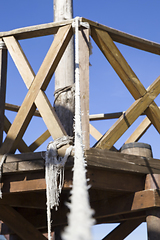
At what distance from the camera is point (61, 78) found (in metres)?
4.39

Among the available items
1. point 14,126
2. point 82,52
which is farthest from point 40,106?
point 82,52

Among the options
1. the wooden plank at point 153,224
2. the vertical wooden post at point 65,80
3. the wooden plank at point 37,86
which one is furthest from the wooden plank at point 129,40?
the wooden plank at point 153,224

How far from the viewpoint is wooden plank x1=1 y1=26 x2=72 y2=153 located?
10.4 ft

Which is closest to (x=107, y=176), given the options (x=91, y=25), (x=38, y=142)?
(x=91, y=25)

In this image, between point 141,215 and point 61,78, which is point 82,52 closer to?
point 61,78

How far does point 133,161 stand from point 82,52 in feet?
3.76

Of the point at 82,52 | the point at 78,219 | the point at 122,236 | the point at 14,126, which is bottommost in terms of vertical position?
the point at 78,219

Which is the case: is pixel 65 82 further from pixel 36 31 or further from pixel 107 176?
pixel 107 176

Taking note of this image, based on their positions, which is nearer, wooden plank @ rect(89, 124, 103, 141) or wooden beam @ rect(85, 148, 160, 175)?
wooden beam @ rect(85, 148, 160, 175)

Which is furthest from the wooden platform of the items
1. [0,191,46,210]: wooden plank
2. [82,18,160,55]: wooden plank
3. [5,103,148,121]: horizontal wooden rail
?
[5,103,148,121]: horizontal wooden rail

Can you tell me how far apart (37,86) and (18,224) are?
192 cm

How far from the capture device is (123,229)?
475cm

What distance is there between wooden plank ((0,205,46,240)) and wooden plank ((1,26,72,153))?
3.76ft

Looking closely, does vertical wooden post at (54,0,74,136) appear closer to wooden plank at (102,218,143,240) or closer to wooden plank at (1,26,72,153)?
wooden plank at (1,26,72,153)
